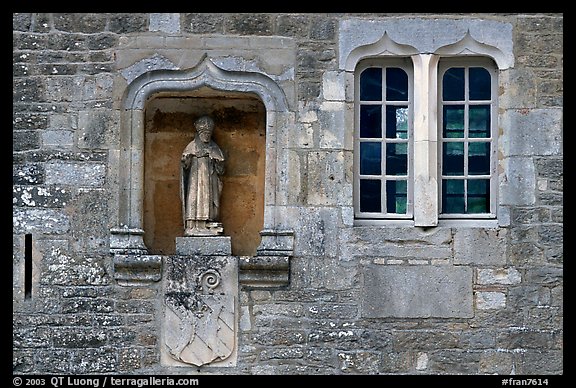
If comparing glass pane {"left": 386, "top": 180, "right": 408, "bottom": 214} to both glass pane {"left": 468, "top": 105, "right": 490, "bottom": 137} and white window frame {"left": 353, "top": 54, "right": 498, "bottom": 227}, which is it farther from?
glass pane {"left": 468, "top": 105, "right": 490, "bottom": 137}

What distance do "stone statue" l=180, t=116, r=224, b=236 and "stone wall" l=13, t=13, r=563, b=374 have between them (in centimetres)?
46

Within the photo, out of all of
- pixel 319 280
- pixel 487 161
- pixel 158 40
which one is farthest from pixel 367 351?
pixel 158 40

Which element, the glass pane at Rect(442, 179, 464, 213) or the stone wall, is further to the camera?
the glass pane at Rect(442, 179, 464, 213)

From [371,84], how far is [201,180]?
146 centimetres

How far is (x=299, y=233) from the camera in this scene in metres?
13.1

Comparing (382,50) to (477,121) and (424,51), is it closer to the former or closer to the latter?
(424,51)

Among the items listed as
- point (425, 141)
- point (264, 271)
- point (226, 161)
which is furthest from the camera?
point (226, 161)

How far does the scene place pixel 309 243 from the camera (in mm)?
13117

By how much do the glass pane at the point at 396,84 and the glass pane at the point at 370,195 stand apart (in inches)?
25.3

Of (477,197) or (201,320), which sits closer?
(201,320)

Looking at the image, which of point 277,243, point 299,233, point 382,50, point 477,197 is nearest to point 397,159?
point 477,197

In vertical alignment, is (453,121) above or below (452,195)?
above

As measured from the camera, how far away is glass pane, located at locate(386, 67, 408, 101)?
13.4m

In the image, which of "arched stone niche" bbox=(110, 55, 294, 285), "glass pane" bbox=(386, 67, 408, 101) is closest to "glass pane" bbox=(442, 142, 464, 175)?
"glass pane" bbox=(386, 67, 408, 101)
